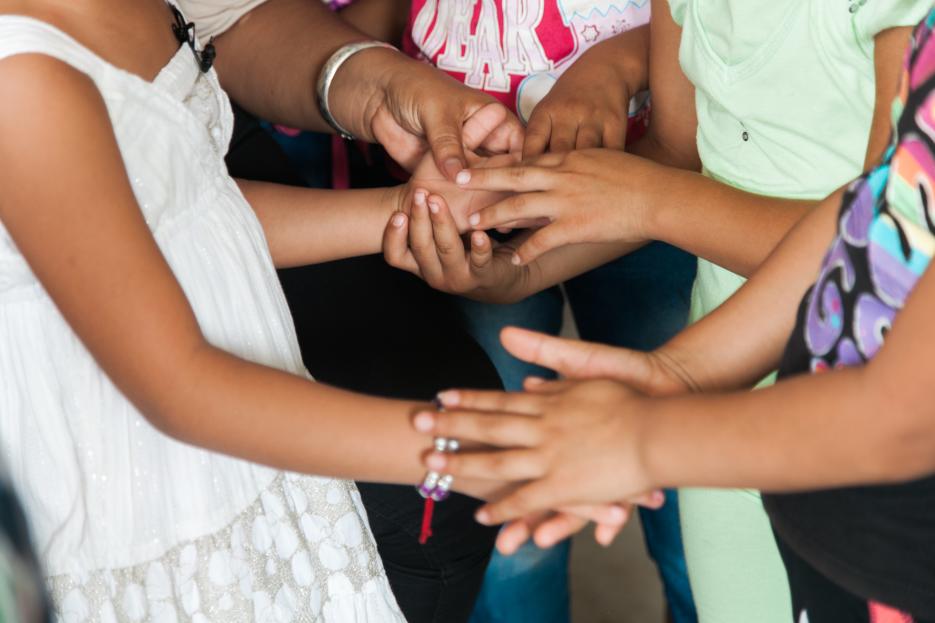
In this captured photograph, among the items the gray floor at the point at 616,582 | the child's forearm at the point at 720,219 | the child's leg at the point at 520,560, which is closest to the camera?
the child's forearm at the point at 720,219

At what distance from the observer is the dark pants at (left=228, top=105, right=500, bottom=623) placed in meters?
1.24

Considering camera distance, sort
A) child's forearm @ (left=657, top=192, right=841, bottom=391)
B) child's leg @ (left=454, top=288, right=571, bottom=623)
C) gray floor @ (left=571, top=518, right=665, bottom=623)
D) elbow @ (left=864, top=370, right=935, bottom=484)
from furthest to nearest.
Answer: gray floor @ (left=571, top=518, right=665, bottom=623), child's leg @ (left=454, top=288, right=571, bottom=623), child's forearm @ (left=657, top=192, right=841, bottom=391), elbow @ (left=864, top=370, right=935, bottom=484)

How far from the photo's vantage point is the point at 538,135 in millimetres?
1256

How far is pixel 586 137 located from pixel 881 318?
0.60 metres

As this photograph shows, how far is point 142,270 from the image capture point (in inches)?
35.2

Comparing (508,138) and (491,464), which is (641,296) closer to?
(508,138)

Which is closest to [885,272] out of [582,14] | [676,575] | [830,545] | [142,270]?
[830,545]

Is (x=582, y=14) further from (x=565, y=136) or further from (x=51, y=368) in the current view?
(x=51, y=368)

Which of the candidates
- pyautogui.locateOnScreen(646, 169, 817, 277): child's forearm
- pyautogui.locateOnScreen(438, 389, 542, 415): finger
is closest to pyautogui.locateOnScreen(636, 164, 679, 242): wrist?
pyautogui.locateOnScreen(646, 169, 817, 277): child's forearm

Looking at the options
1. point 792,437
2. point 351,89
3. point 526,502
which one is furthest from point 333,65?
point 792,437

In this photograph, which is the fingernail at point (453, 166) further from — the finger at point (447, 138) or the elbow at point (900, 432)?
the elbow at point (900, 432)

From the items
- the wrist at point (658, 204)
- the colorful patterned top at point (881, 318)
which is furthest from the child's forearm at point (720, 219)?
the colorful patterned top at point (881, 318)

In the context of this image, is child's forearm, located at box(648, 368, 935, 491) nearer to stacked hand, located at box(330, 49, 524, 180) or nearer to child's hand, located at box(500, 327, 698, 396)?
child's hand, located at box(500, 327, 698, 396)

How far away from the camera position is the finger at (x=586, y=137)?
1.26 meters
